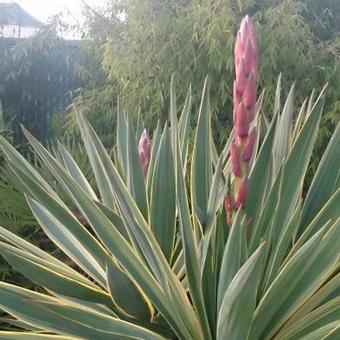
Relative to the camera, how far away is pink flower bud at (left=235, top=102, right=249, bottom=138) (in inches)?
52.2

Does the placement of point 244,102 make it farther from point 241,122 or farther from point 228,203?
point 228,203

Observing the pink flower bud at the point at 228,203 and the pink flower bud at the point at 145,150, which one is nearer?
the pink flower bud at the point at 228,203

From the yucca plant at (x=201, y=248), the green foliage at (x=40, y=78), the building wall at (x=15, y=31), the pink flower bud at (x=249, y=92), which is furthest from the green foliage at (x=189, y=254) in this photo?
the building wall at (x=15, y=31)

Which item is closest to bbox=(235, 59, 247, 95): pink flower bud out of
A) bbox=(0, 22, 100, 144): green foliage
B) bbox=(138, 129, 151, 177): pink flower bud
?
bbox=(138, 129, 151, 177): pink flower bud

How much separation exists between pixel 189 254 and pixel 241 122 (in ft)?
0.91

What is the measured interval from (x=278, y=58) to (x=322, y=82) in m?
0.33

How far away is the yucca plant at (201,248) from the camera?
1240 millimetres

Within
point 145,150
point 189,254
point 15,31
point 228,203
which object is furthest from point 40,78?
point 189,254

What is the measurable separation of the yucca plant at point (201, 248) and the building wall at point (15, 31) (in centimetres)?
447

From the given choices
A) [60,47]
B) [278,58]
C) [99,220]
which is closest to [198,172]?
[99,220]

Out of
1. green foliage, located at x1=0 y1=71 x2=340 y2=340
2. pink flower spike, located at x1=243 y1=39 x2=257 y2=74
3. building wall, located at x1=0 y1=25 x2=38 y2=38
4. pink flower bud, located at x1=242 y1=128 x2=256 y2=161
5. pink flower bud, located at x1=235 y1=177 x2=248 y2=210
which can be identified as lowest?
green foliage, located at x1=0 y1=71 x2=340 y2=340

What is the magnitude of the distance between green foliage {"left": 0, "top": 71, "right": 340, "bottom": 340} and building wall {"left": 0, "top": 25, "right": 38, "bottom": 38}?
446 cm

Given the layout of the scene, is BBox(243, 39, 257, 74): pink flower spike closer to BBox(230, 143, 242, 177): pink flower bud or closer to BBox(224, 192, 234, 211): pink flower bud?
BBox(230, 143, 242, 177): pink flower bud

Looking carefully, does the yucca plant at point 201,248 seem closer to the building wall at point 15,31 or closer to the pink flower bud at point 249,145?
the pink flower bud at point 249,145
